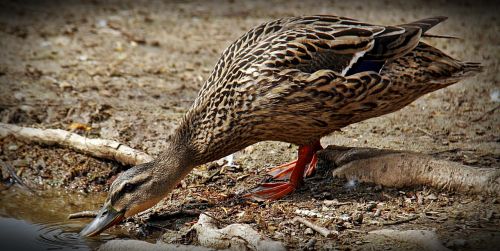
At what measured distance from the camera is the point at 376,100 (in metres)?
5.75

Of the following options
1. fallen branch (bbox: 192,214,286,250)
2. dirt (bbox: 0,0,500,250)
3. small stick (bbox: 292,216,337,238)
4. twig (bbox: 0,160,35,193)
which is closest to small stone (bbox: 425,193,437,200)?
dirt (bbox: 0,0,500,250)

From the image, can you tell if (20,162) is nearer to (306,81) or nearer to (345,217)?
(306,81)

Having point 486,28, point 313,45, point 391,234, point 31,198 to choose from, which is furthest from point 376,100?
point 486,28

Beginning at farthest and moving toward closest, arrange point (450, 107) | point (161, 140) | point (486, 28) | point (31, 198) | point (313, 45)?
point (486, 28)
point (450, 107)
point (161, 140)
point (31, 198)
point (313, 45)

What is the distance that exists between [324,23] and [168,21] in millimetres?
5120

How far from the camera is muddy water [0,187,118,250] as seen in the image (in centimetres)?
542

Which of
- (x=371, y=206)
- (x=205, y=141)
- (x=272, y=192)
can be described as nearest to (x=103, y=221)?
(x=205, y=141)

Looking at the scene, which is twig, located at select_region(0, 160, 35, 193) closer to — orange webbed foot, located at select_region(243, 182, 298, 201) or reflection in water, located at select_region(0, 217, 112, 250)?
reflection in water, located at select_region(0, 217, 112, 250)

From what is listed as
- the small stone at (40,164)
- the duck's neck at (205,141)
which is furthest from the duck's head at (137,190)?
the small stone at (40,164)

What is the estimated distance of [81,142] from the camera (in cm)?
663

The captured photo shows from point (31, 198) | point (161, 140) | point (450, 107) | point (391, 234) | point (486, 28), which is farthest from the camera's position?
point (486, 28)

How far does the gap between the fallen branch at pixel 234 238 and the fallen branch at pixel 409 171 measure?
1.25 metres

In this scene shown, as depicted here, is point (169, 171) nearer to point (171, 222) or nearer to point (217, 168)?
point (171, 222)

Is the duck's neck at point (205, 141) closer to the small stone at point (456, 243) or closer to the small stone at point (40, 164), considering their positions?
the small stone at point (40, 164)
